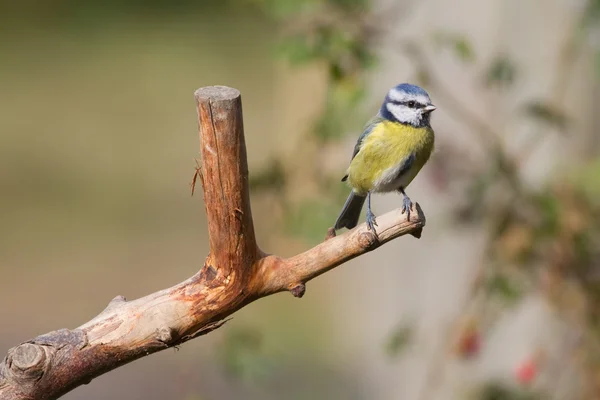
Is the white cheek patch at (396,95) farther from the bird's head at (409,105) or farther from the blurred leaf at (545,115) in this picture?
the blurred leaf at (545,115)

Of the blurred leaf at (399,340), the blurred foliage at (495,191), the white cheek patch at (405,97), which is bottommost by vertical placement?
the blurred leaf at (399,340)

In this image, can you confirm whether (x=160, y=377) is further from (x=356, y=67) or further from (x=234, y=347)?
(x=356, y=67)

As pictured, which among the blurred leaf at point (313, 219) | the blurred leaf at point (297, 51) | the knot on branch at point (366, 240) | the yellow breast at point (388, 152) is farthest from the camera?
the blurred leaf at point (313, 219)

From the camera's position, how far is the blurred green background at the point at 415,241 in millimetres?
2506

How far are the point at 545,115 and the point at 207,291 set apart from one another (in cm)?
123

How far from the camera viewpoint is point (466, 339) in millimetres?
2486

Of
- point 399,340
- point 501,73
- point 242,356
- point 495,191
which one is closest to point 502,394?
point 399,340

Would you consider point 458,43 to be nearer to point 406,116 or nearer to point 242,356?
point 406,116

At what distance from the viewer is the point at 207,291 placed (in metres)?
1.55

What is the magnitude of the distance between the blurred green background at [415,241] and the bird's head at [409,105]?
396 mm

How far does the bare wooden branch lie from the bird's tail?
410mm

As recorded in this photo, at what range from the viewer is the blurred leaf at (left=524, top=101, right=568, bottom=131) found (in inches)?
97.4


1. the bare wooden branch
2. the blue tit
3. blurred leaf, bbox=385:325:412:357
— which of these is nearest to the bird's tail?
the blue tit

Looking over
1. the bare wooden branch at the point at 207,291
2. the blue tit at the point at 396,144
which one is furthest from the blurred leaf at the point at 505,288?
the bare wooden branch at the point at 207,291
